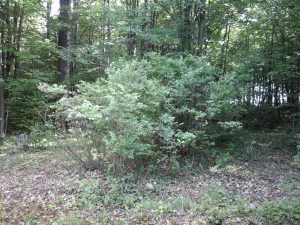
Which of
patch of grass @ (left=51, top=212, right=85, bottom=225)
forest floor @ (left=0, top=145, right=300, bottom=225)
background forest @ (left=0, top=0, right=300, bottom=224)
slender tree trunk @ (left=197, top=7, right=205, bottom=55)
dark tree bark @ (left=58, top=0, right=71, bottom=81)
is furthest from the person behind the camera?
dark tree bark @ (left=58, top=0, right=71, bottom=81)

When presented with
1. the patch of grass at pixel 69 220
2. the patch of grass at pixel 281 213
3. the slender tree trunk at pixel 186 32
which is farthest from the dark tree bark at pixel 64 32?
the patch of grass at pixel 281 213

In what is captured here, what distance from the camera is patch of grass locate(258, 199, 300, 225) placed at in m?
4.59

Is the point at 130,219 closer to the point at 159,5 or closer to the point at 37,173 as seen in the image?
the point at 37,173

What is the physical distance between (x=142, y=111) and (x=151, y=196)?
62.8 inches

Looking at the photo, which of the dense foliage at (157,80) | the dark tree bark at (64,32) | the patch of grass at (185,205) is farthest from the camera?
the dark tree bark at (64,32)

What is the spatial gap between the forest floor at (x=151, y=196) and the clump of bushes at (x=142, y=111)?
0.47 m

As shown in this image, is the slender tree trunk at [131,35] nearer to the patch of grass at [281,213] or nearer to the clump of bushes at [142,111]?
the clump of bushes at [142,111]

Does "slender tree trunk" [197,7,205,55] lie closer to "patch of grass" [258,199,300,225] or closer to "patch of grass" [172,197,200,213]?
"patch of grass" [172,197,200,213]

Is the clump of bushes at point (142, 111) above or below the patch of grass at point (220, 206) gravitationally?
above

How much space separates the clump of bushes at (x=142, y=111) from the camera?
5.61 metres

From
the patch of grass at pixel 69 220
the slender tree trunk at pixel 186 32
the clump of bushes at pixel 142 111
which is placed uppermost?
the slender tree trunk at pixel 186 32

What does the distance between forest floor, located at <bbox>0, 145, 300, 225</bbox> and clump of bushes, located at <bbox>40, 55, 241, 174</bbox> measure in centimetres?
47

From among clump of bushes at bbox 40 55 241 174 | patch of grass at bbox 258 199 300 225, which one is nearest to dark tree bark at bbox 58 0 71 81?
clump of bushes at bbox 40 55 241 174

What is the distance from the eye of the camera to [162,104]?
21.9 feet
